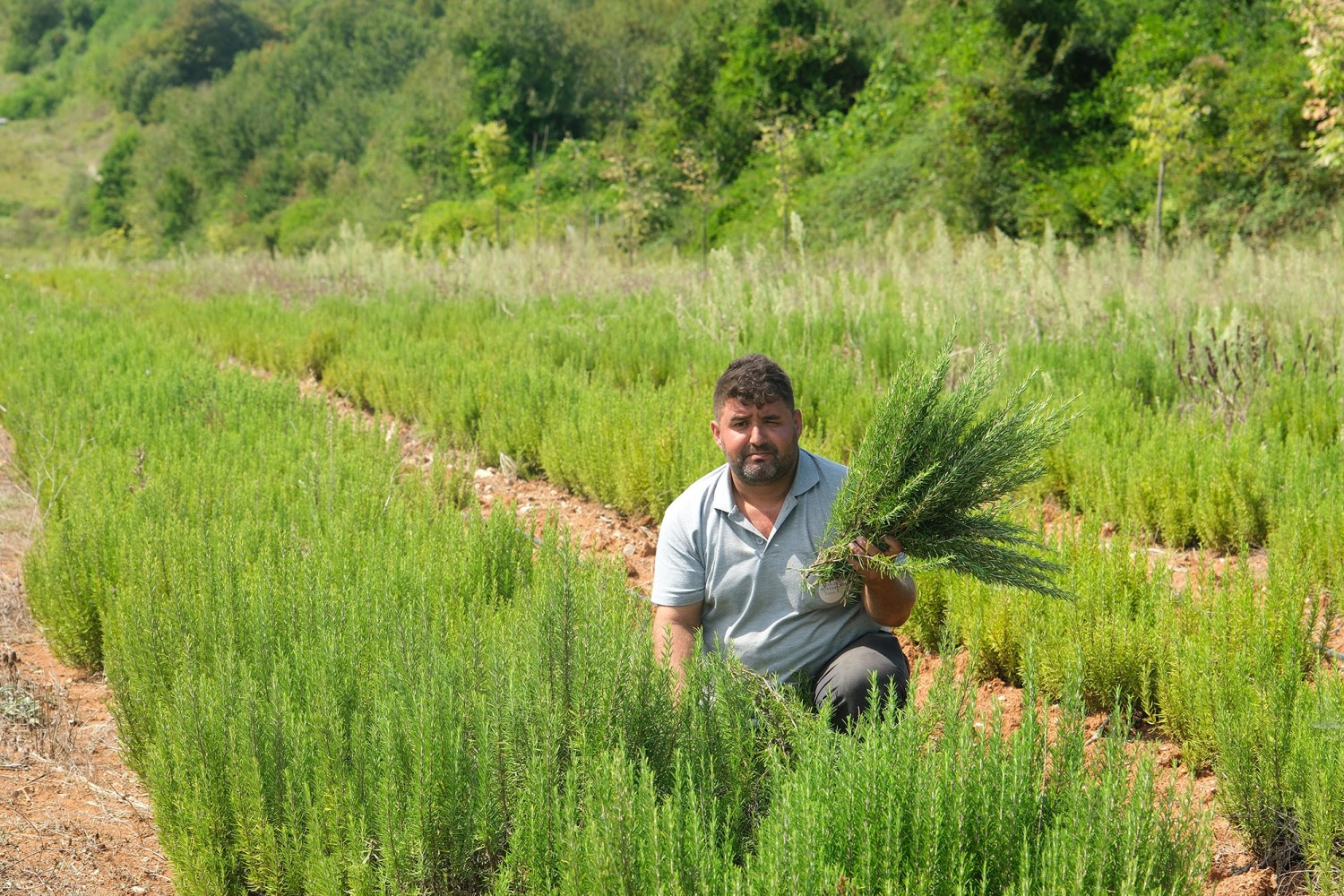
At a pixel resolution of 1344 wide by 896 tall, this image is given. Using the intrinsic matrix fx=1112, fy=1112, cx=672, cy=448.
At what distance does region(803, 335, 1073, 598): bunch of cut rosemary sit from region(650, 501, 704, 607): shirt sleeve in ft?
1.98

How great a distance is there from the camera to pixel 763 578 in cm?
320

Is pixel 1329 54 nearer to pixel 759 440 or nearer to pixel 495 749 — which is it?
pixel 759 440

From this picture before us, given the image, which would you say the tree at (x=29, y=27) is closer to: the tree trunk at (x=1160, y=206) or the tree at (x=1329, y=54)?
the tree trunk at (x=1160, y=206)

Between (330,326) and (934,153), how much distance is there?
1285 centimetres

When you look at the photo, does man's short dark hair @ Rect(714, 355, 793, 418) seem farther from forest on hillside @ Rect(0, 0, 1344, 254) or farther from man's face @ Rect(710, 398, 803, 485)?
forest on hillside @ Rect(0, 0, 1344, 254)

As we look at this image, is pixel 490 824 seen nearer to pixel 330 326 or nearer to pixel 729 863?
pixel 729 863

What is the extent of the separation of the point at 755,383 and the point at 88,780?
241 centimetres

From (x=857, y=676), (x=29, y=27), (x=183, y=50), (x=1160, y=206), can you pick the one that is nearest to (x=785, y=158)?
(x=1160, y=206)

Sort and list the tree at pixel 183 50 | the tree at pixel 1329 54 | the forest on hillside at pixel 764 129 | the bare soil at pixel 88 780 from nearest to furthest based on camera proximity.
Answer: the bare soil at pixel 88 780, the tree at pixel 1329 54, the forest on hillside at pixel 764 129, the tree at pixel 183 50

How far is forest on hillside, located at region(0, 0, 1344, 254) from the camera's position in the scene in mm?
15195

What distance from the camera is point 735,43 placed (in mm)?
27656

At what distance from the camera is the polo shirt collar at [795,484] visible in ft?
10.5

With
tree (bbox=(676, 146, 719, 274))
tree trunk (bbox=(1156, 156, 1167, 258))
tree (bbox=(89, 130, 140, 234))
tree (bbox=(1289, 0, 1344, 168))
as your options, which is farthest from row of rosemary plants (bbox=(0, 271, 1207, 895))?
tree (bbox=(89, 130, 140, 234))

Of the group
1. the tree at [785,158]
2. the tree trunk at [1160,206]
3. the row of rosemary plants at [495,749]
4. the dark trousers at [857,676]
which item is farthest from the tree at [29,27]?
the dark trousers at [857,676]
